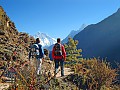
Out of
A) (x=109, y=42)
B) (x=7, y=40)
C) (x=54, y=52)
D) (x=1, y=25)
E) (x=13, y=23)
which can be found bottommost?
(x=54, y=52)

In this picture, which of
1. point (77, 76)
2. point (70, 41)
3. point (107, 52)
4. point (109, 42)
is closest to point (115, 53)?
point (107, 52)

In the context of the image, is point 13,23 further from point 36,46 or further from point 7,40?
point 36,46

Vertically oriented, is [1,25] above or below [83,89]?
above

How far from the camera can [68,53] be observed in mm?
54562

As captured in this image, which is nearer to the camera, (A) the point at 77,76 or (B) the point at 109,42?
(A) the point at 77,76

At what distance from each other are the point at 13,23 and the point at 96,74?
23507 millimetres

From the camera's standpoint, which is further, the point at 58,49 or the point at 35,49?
the point at 58,49

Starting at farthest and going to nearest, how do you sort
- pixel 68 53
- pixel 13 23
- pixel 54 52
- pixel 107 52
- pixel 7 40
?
pixel 107 52
pixel 68 53
pixel 13 23
pixel 7 40
pixel 54 52

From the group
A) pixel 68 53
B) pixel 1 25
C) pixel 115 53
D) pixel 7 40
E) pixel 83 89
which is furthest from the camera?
pixel 115 53

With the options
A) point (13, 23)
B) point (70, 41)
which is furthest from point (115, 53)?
point (13, 23)

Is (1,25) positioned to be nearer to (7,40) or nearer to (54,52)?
(7,40)

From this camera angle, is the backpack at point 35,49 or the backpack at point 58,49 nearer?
the backpack at point 35,49

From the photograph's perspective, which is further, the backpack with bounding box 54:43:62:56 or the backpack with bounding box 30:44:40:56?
the backpack with bounding box 54:43:62:56

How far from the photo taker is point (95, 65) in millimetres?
11477
